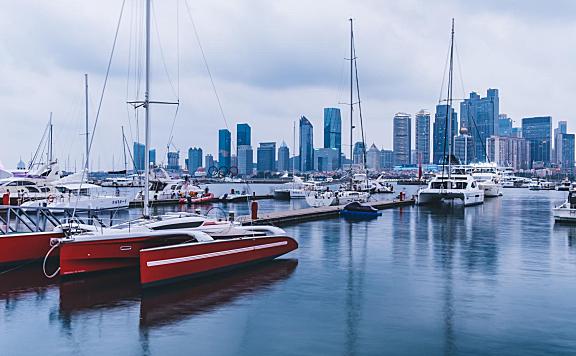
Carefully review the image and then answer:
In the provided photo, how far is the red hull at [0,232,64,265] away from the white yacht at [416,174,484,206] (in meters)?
45.9

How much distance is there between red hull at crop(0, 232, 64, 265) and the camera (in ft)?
63.1

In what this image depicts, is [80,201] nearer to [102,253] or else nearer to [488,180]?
[102,253]

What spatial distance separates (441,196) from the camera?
193ft

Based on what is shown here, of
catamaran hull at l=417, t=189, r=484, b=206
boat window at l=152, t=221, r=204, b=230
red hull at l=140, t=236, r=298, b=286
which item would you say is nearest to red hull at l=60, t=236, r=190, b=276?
boat window at l=152, t=221, r=204, b=230

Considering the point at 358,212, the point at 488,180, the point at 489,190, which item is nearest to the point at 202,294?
the point at 358,212

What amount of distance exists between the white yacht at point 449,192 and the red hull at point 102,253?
44.9 meters

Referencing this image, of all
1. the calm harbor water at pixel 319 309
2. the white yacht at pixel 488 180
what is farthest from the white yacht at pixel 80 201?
the white yacht at pixel 488 180

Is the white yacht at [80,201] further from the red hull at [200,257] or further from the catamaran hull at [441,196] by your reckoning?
the catamaran hull at [441,196]

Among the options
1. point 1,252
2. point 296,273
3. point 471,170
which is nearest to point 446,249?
point 296,273

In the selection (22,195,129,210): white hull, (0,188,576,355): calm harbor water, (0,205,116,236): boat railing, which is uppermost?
(0,205,116,236): boat railing

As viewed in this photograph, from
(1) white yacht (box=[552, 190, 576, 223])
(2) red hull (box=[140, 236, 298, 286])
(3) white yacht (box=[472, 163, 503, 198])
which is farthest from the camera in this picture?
(3) white yacht (box=[472, 163, 503, 198])

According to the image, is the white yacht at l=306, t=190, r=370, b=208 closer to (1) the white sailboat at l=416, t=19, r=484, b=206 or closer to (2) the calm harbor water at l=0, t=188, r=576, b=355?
(1) the white sailboat at l=416, t=19, r=484, b=206

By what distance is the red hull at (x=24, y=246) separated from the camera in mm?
19234

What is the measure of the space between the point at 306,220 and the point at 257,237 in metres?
20.2
